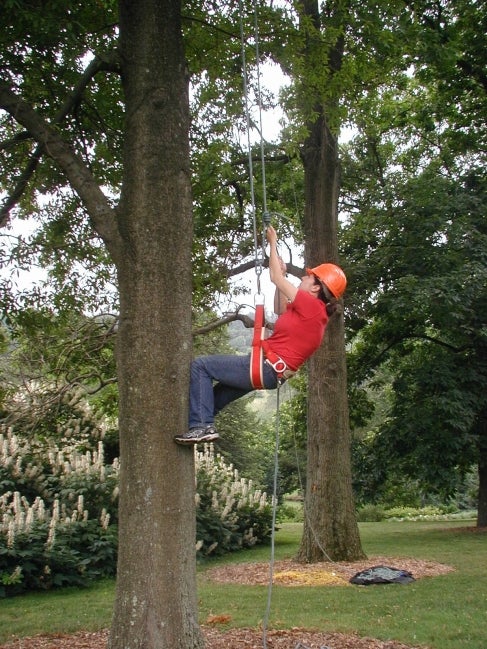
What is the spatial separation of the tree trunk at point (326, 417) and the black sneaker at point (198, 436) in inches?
283

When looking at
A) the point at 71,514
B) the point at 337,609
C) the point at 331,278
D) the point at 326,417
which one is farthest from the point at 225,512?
the point at 331,278

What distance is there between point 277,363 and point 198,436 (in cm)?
88

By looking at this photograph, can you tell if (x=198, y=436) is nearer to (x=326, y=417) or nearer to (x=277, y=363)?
(x=277, y=363)

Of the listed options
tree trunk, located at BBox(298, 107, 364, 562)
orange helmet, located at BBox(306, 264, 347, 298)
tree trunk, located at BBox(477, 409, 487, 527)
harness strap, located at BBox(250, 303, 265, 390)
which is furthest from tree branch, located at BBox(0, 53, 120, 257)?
tree trunk, located at BBox(477, 409, 487, 527)

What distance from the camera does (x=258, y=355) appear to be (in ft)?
16.6

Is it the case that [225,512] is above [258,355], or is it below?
below

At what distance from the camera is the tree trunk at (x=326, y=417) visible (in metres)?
11.3

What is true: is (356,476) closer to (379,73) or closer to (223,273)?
(223,273)

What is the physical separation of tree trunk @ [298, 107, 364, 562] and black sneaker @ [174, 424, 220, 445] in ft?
23.6

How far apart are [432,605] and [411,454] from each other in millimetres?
9498

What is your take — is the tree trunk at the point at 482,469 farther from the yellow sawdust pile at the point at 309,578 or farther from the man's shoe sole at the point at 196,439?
the man's shoe sole at the point at 196,439

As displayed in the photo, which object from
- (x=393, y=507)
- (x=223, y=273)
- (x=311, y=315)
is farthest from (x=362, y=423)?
(x=393, y=507)

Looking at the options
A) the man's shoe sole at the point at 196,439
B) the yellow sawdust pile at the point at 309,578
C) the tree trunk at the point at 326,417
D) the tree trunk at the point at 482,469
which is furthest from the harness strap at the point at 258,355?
the tree trunk at the point at 482,469

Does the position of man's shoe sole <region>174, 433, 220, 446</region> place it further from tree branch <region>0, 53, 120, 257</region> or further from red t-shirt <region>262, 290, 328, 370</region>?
tree branch <region>0, 53, 120, 257</region>
